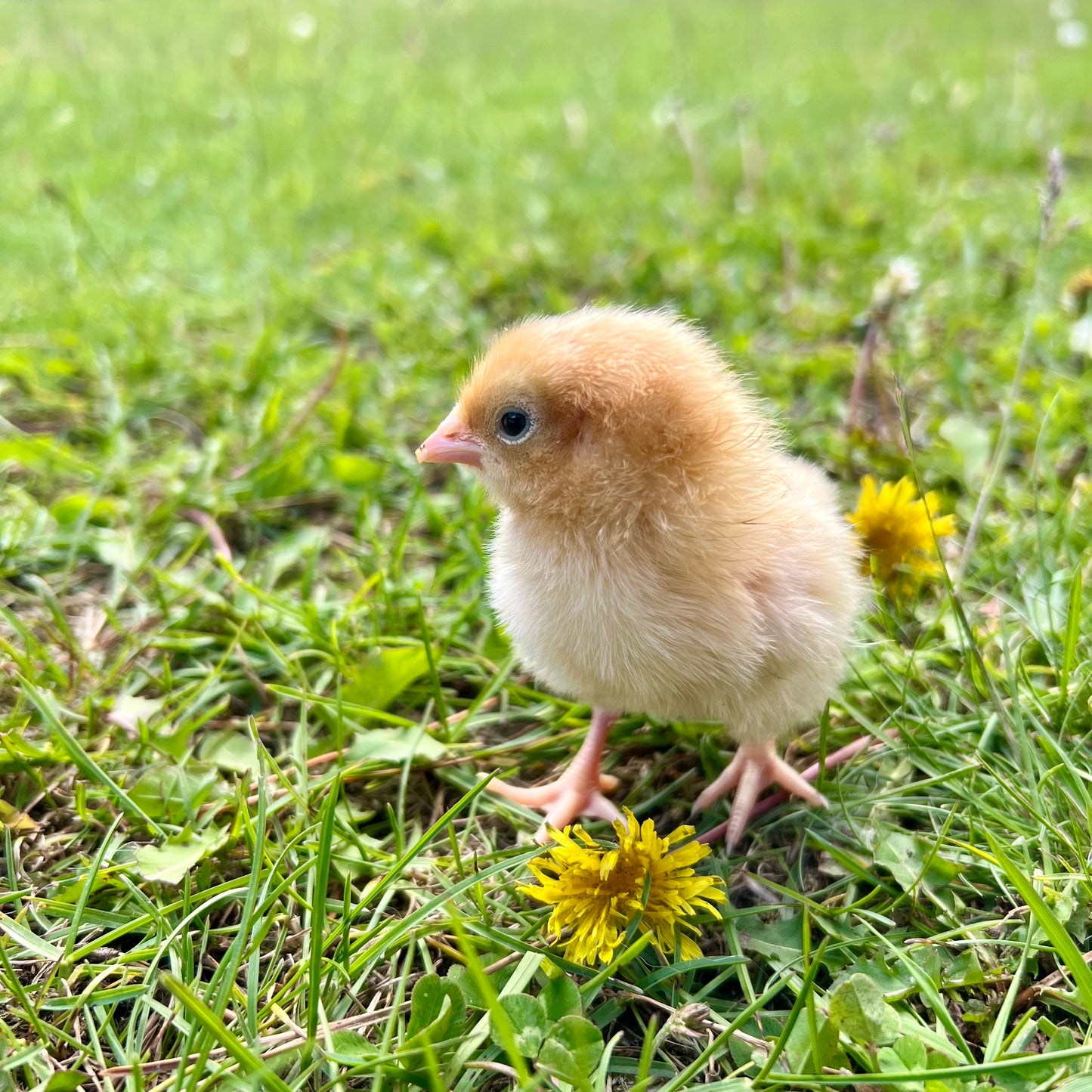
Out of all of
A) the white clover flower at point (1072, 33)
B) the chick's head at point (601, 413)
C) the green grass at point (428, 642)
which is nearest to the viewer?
the green grass at point (428, 642)

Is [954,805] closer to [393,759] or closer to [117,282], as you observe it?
[393,759]

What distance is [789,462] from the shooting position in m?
1.84

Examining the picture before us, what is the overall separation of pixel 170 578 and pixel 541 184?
3.56 meters

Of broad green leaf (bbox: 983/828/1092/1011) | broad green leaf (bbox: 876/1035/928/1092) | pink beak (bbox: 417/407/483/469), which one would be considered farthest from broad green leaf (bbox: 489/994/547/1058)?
pink beak (bbox: 417/407/483/469)

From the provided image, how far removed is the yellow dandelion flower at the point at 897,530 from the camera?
1998mm

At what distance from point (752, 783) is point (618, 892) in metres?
0.44

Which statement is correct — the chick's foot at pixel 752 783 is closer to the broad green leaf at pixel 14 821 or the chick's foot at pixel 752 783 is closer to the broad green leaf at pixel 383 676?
the broad green leaf at pixel 383 676

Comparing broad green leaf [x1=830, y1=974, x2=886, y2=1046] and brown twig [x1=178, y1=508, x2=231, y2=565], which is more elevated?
brown twig [x1=178, y1=508, x2=231, y2=565]

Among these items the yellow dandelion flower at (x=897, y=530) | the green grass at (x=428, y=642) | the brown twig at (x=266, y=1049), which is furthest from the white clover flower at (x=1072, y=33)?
the brown twig at (x=266, y=1049)

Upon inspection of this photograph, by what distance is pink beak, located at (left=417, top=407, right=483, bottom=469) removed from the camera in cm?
167

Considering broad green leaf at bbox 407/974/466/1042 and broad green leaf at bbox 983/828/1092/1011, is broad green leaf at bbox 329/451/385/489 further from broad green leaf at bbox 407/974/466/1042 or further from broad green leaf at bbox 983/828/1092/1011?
broad green leaf at bbox 983/828/1092/1011

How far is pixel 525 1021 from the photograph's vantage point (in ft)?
4.12

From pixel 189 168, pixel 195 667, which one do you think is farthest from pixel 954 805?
pixel 189 168

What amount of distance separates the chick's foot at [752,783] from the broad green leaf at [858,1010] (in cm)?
40
